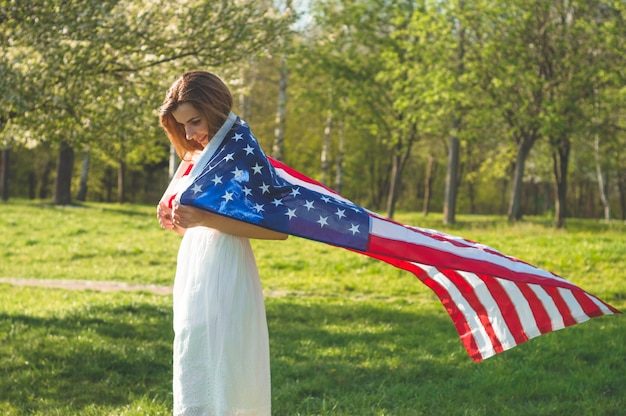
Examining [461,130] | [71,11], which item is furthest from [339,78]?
[71,11]

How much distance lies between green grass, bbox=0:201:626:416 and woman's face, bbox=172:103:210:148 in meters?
2.85

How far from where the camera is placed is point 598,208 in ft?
198

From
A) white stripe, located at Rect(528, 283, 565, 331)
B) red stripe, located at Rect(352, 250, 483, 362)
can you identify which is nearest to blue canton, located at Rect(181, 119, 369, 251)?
red stripe, located at Rect(352, 250, 483, 362)

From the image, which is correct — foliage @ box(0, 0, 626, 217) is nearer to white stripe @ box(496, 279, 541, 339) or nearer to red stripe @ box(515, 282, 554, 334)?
white stripe @ box(496, 279, 541, 339)

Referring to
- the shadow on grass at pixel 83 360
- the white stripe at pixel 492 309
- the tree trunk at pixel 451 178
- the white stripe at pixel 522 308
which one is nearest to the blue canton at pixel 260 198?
the white stripe at pixel 492 309

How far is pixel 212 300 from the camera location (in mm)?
3713

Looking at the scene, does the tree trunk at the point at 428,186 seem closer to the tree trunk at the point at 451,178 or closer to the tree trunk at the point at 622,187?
the tree trunk at the point at 451,178

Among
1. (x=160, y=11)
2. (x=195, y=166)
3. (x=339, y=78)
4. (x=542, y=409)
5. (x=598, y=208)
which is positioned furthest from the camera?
(x=598, y=208)

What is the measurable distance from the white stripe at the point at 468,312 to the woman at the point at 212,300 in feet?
4.85

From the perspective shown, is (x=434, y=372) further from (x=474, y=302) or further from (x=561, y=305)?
(x=561, y=305)

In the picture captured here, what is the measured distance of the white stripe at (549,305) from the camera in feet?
15.2

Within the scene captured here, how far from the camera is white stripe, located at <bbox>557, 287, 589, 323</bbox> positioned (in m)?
4.60

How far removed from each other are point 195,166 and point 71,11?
231 inches

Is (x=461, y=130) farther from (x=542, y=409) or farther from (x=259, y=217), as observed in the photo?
(x=259, y=217)
